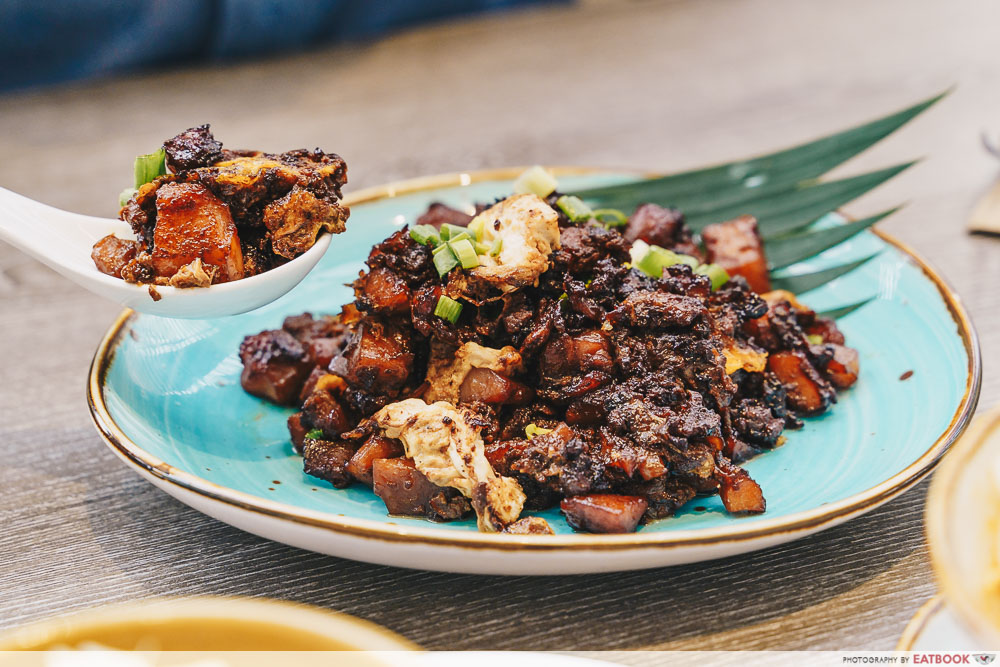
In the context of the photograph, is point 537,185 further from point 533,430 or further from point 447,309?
point 533,430

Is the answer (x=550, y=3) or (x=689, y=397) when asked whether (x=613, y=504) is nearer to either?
(x=689, y=397)

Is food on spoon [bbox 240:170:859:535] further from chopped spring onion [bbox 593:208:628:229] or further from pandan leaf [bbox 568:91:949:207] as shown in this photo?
pandan leaf [bbox 568:91:949:207]

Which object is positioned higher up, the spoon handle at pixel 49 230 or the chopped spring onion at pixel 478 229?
the spoon handle at pixel 49 230

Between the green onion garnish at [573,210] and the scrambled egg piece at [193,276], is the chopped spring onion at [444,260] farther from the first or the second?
the scrambled egg piece at [193,276]

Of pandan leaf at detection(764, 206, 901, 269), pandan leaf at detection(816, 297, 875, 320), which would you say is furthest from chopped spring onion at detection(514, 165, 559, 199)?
pandan leaf at detection(816, 297, 875, 320)

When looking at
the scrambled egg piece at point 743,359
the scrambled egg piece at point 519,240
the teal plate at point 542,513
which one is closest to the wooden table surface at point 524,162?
the teal plate at point 542,513

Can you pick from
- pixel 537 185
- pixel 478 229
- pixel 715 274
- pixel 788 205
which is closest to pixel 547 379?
pixel 478 229

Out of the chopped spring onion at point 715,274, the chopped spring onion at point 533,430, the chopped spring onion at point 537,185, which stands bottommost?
the chopped spring onion at point 533,430
